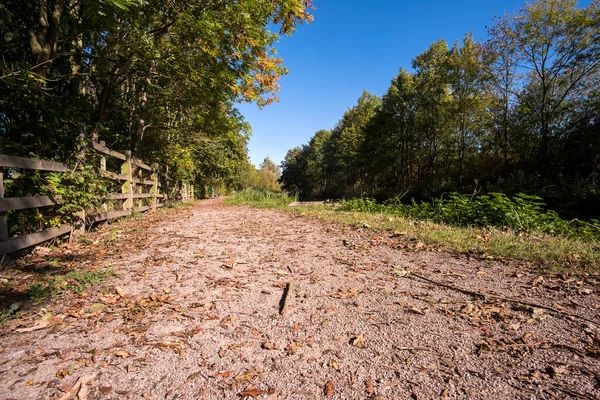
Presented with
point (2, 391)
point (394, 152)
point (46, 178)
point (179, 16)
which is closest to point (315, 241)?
point (2, 391)

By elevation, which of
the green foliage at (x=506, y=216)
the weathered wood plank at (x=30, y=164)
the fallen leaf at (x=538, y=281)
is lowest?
the fallen leaf at (x=538, y=281)

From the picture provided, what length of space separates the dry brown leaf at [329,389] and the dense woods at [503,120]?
848 centimetres

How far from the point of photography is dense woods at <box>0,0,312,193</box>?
13.0ft

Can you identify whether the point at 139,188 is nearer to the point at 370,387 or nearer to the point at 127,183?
the point at 127,183

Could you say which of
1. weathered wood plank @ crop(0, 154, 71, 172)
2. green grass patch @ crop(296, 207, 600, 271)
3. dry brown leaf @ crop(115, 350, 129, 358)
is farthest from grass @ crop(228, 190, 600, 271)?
weathered wood plank @ crop(0, 154, 71, 172)

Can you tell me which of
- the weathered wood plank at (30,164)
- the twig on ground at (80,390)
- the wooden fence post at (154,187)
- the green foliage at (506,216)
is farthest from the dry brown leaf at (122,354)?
the wooden fence post at (154,187)

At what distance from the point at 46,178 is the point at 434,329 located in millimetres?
5077

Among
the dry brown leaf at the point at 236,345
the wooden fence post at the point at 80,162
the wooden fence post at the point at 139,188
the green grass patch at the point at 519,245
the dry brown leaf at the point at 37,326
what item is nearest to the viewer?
the dry brown leaf at the point at 236,345

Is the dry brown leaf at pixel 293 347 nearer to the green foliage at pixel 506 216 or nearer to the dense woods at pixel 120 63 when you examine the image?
the dense woods at pixel 120 63

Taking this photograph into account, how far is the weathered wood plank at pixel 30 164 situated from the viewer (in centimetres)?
299

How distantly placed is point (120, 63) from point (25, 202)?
358 centimetres

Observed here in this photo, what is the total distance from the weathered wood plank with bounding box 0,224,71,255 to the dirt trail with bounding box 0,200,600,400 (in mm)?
1239

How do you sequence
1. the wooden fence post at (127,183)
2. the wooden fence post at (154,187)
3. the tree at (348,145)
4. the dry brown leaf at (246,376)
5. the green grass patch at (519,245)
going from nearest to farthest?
the dry brown leaf at (246,376) → the green grass patch at (519,245) → the wooden fence post at (127,183) → the wooden fence post at (154,187) → the tree at (348,145)

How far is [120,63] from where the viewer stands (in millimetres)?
5398
